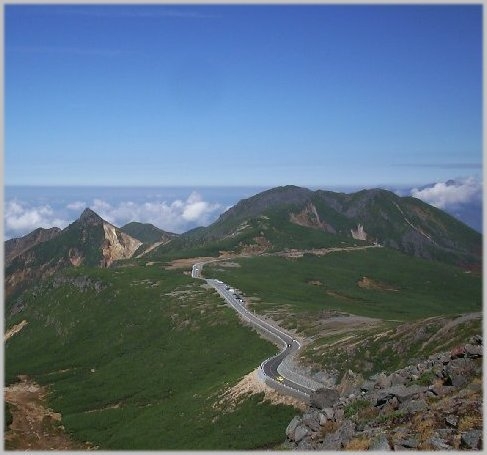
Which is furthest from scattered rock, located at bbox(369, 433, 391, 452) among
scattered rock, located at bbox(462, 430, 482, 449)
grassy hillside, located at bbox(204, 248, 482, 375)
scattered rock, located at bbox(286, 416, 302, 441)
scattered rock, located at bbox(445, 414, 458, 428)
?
grassy hillside, located at bbox(204, 248, 482, 375)

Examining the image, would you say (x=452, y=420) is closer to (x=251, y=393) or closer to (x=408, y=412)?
(x=408, y=412)

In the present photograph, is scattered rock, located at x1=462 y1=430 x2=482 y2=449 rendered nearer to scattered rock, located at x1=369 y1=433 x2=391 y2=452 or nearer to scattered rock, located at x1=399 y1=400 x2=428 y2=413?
scattered rock, located at x1=369 y1=433 x2=391 y2=452

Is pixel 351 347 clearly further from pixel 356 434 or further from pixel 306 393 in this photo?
pixel 356 434

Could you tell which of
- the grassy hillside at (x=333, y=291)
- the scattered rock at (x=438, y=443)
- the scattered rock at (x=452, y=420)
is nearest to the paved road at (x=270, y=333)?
the grassy hillside at (x=333, y=291)

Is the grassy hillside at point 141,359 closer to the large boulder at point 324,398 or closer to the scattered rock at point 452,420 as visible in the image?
the large boulder at point 324,398

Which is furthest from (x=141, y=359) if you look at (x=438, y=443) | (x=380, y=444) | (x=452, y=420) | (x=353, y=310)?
(x=438, y=443)

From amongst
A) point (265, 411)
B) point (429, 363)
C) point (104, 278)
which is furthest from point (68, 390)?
point (429, 363)

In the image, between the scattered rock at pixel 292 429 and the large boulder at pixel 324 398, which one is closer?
the scattered rock at pixel 292 429
